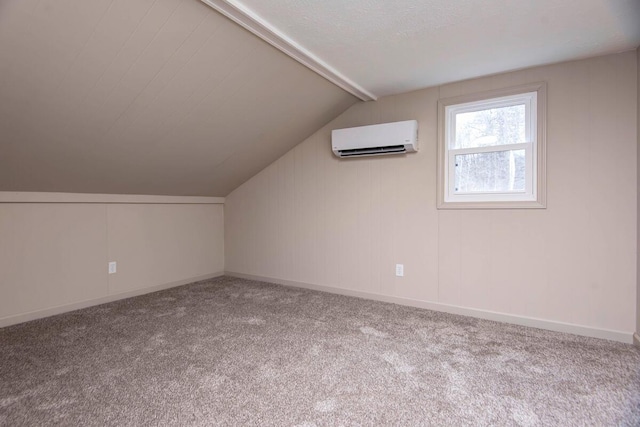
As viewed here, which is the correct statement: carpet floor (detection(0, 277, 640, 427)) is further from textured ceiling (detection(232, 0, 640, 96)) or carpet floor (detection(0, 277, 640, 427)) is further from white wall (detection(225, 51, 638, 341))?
textured ceiling (detection(232, 0, 640, 96))

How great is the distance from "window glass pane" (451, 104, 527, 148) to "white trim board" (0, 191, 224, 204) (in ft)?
9.98

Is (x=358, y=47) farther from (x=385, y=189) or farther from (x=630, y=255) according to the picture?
(x=630, y=255)

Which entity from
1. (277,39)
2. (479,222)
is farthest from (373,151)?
(277,39)

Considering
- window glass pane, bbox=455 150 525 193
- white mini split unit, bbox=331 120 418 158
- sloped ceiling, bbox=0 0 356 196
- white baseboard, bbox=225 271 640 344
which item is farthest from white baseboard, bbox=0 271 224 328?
window glass pane, bbox=455 150 525 193

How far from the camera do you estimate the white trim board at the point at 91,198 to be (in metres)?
2.81

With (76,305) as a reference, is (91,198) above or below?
above

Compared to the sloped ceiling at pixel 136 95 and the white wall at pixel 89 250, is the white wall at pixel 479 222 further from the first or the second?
the white wall at pixel 89 250

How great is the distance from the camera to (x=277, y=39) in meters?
2.27

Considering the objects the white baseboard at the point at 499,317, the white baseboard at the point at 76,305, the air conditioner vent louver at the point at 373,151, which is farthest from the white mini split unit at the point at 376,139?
the white baseboard at the point at 76,305

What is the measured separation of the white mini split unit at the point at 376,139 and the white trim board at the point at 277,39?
409mm

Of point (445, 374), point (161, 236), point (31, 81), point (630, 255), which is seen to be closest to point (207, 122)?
point (31, 81)

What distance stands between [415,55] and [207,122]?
5.65 ft

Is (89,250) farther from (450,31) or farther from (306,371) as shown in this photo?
(450,31)

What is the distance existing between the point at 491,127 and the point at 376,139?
3.20 ft
